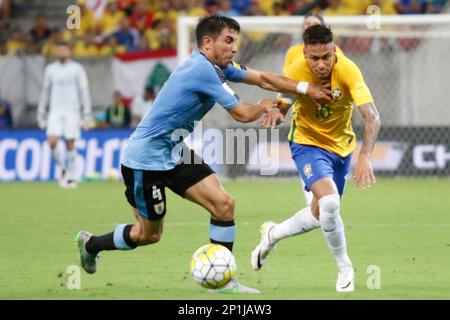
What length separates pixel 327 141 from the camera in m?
8.91

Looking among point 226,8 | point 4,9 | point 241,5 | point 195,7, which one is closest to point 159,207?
point 226,8

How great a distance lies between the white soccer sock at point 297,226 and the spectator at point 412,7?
12.8 m

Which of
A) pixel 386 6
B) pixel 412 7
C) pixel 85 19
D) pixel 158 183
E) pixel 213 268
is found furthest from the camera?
pixel 85 19

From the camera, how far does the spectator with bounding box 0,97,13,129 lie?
21016 mm

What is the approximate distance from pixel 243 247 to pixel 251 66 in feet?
33.3

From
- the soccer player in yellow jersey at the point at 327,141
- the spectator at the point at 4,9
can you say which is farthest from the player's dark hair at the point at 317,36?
the spectator at the point at 4,9

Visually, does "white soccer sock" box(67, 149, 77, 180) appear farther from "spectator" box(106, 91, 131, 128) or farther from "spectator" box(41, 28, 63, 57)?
"spectator" box(41, 28, 63, 57)

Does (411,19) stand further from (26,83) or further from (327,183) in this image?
(327,183)

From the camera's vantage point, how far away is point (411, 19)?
1794 cm

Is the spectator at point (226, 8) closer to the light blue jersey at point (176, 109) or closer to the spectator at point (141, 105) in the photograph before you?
the spectator at point (141, 105)

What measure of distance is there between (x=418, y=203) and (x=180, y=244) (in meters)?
5.33

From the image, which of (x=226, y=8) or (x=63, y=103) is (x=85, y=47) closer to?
(x=226, y=8)

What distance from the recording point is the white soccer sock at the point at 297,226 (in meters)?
8.97
